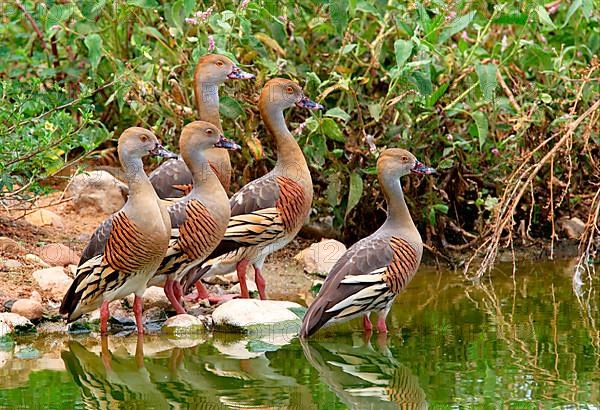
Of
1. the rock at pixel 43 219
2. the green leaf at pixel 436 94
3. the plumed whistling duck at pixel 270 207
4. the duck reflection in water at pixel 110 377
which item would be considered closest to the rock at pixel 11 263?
the rock at pixel 43 219

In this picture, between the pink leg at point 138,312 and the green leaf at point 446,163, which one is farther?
the green leaf at point 446,163

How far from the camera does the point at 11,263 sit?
372 inches

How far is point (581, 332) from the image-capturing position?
27.0 feet

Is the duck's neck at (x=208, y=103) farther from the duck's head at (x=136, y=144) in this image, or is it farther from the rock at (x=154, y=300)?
the rock at (x=154, y=300)

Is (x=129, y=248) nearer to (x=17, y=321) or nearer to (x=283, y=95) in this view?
(x=17, y=321)

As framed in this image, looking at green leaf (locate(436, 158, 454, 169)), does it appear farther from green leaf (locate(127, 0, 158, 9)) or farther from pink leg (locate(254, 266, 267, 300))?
green leaf (locate(127, 0, 158, 9))

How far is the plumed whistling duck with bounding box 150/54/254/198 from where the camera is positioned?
953 cm

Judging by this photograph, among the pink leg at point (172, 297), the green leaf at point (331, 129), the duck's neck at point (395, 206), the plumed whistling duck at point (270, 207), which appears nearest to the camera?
the duck's neck at point (395, 206)

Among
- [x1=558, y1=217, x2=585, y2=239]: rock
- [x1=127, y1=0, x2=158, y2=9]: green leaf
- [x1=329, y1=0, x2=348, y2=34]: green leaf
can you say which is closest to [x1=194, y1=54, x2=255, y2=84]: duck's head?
[x1=127, y1=0, x2=158, y2=9]: green leaf

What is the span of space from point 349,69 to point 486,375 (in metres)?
3.91

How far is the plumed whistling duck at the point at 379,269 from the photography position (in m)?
8.02

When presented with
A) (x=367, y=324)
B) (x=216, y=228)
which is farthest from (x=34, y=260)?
(x=367, y=324)

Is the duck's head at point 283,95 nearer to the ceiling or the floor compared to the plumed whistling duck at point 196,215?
nearer to the ceiling

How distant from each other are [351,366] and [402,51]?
289cm
